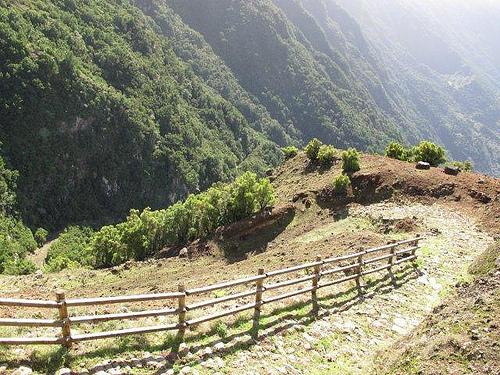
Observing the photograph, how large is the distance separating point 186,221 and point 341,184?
654 inches

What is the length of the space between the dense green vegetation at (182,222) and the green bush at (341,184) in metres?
6.14

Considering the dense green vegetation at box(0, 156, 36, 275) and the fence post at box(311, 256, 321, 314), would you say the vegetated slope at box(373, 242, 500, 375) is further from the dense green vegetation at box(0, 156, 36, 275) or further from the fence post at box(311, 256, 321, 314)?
the dense green vegetation at box(0, 156, 36, 275)

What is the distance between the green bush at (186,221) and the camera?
143 ft

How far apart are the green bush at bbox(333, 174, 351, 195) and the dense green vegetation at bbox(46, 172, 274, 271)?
6.14 meters

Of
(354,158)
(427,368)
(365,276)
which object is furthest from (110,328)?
(354,158)

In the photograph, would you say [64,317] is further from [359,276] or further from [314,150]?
[314,150]

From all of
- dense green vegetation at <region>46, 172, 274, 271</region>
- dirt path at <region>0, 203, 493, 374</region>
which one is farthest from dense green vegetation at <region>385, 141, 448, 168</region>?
dense green vegetation at <region>46, 172, 274, 271</region>

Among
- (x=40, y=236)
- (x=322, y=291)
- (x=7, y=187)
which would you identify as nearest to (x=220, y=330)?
(x=322, y=291)

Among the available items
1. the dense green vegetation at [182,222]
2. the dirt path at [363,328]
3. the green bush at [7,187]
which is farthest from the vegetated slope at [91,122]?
the dirt path at [363,328]

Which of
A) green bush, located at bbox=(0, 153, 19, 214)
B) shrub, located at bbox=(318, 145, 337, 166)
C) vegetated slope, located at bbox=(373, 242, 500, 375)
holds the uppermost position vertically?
green bush, located at bbox=(0, 153, 19, 214)

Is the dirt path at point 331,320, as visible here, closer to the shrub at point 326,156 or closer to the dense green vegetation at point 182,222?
the dense green vegetation at point 182,222

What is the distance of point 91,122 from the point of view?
12550 centimetres

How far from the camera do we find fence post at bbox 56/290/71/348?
11.7 m

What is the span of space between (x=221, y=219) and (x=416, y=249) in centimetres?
2245
